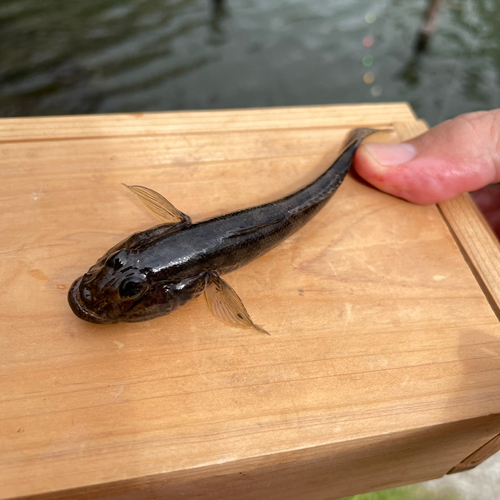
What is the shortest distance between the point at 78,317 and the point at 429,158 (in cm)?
200

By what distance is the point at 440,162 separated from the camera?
244cm

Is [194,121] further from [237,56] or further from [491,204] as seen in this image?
[237,56]

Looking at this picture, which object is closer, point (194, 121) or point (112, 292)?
point (112, 292)

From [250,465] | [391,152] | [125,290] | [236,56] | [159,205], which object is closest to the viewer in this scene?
[250,465]

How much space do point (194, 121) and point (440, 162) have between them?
141cm

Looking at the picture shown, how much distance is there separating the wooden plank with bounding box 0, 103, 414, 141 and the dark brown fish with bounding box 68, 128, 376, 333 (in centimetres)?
63

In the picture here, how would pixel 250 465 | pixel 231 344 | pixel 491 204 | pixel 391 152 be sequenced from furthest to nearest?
pixel 491 204 < pixel 391 152 < pixel 231 344 < pixel 250 465

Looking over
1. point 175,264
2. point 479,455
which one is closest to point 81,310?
point 175,264

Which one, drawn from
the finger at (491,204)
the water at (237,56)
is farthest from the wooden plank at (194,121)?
the water at (237,56)

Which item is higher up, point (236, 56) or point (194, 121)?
point (194, 121)

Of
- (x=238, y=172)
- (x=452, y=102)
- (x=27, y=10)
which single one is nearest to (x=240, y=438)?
(x=238, y=172)

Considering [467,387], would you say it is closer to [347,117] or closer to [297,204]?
[297,204]

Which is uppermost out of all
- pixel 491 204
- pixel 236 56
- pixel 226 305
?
pixel 226 305

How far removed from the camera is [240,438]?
1.61m
